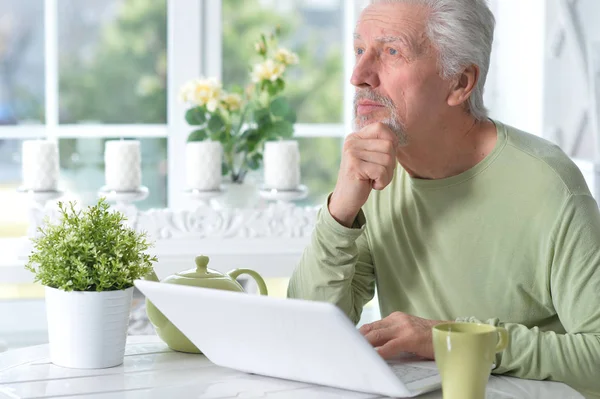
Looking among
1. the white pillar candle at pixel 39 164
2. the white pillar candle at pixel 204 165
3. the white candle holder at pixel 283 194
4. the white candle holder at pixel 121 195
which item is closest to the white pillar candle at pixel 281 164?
the white candle holder at pixel 283 194

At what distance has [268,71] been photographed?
2889 millimetres

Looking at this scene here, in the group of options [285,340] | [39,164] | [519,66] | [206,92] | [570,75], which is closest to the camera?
[285,340]

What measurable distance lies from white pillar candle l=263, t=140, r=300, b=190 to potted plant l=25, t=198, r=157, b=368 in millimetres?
1405

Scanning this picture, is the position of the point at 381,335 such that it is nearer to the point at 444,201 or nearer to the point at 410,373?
the point at 410,373

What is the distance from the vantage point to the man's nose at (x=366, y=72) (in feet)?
5.39

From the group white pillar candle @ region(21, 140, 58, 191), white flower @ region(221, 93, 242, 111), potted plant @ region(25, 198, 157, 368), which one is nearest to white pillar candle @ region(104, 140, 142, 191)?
white pillar candle @ region(21, 140, 58, 191)

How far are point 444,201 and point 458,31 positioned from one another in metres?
0.30

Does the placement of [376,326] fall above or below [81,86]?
below

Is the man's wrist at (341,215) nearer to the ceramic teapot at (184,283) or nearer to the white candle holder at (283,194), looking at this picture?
the ceramic teapot at (184,283)

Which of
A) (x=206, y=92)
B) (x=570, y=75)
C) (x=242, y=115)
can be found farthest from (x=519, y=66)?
(x=206, y=92)

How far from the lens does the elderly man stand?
157cm

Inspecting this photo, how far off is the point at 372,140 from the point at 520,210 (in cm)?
28

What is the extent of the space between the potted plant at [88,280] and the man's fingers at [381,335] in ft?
1.13

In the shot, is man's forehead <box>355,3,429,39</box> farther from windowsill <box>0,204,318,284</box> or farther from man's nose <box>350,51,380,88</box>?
windowsill <box>0,204,318,284</box>
